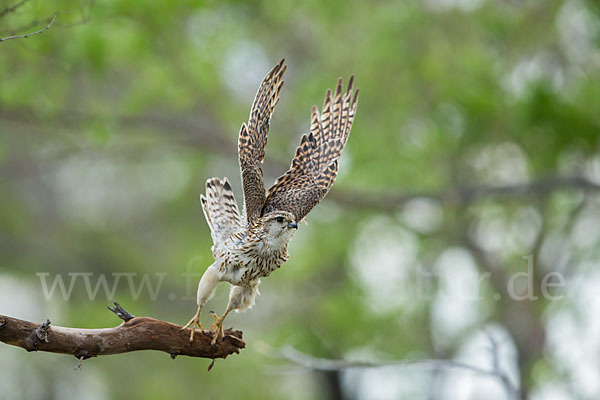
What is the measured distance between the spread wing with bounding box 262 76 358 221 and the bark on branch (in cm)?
106

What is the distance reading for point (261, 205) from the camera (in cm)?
504

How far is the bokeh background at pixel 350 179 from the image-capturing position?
40.5ft

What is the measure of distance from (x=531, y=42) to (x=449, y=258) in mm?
6125

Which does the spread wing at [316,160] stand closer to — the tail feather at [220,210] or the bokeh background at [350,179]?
the tail feather at [220,210]

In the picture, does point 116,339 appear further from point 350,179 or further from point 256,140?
point 350,179

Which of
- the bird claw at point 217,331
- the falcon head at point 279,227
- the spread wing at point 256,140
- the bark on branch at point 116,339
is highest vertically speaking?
the spread wing at point 256,140

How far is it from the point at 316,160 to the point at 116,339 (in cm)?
216

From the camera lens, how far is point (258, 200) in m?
4.91

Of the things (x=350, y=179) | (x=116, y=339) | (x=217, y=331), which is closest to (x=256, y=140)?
(x=217, y=331)

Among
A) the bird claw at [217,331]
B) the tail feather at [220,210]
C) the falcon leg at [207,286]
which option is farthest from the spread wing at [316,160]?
the bird claw at [217,331]

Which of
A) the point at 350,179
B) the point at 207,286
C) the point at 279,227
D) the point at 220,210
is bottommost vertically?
the point at 207,286

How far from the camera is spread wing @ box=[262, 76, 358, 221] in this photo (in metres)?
5.12

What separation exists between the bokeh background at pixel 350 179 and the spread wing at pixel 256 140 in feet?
17.8

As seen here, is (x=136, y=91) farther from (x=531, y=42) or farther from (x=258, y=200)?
(x=258, y=200)
